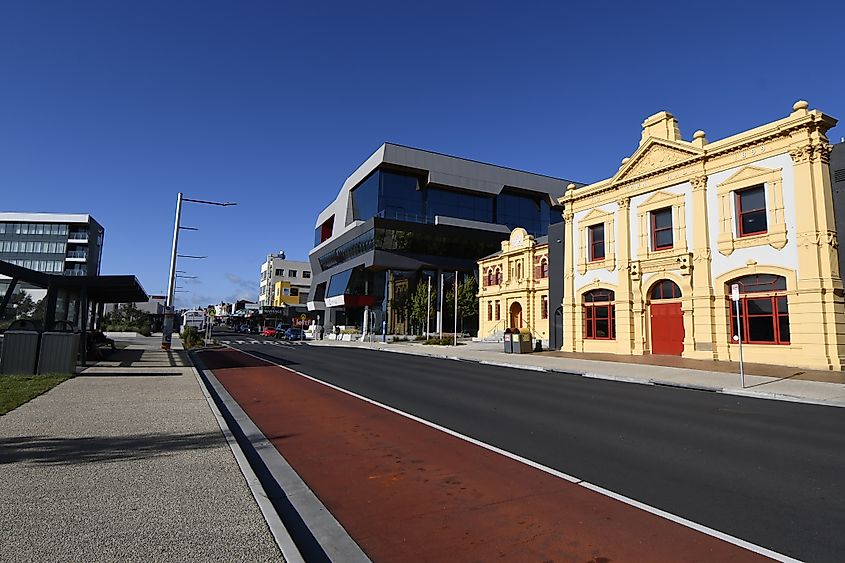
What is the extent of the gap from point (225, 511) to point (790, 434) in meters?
8.88

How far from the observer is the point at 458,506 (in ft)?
16.1

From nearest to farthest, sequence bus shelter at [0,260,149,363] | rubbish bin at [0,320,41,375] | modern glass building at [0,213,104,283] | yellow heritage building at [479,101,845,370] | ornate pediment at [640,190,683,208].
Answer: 1. rubbish bin at [0,320,41,375]
2. bus shelter at [0,260,149,363]
3. yellow heritage building at [479,101,845,370]
4. ornate pediment at [640,190,683,208]
5. modern glass building at [0,213,104,283]

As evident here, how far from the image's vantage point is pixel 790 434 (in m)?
8.31

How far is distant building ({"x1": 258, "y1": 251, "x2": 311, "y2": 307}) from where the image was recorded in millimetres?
111562

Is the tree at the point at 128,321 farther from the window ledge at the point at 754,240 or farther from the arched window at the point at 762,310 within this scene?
the arched window at the point at 762,310

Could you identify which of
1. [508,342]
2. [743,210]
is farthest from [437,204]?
[743,210]

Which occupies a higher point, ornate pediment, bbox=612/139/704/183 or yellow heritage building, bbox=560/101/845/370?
ornate pediment, bbox=612/139/704/183

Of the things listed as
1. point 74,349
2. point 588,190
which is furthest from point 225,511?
point 588,190

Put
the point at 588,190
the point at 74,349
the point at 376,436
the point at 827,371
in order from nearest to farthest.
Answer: the point at 376,436 → the point at 74,349 → the point at 827,371 → the point at 588,190

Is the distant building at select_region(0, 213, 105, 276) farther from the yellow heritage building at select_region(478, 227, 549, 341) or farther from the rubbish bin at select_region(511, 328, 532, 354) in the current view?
the rubbish bin at select_region(511, 328, 532, 354)

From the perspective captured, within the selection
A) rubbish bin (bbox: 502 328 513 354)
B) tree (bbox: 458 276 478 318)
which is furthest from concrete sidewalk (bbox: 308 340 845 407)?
tree (bbox: 458 276 478 318)

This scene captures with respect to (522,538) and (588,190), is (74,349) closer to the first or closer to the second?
(522,538)

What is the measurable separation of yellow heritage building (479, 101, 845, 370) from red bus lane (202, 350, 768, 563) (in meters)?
18.1

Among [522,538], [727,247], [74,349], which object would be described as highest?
[727,247]
